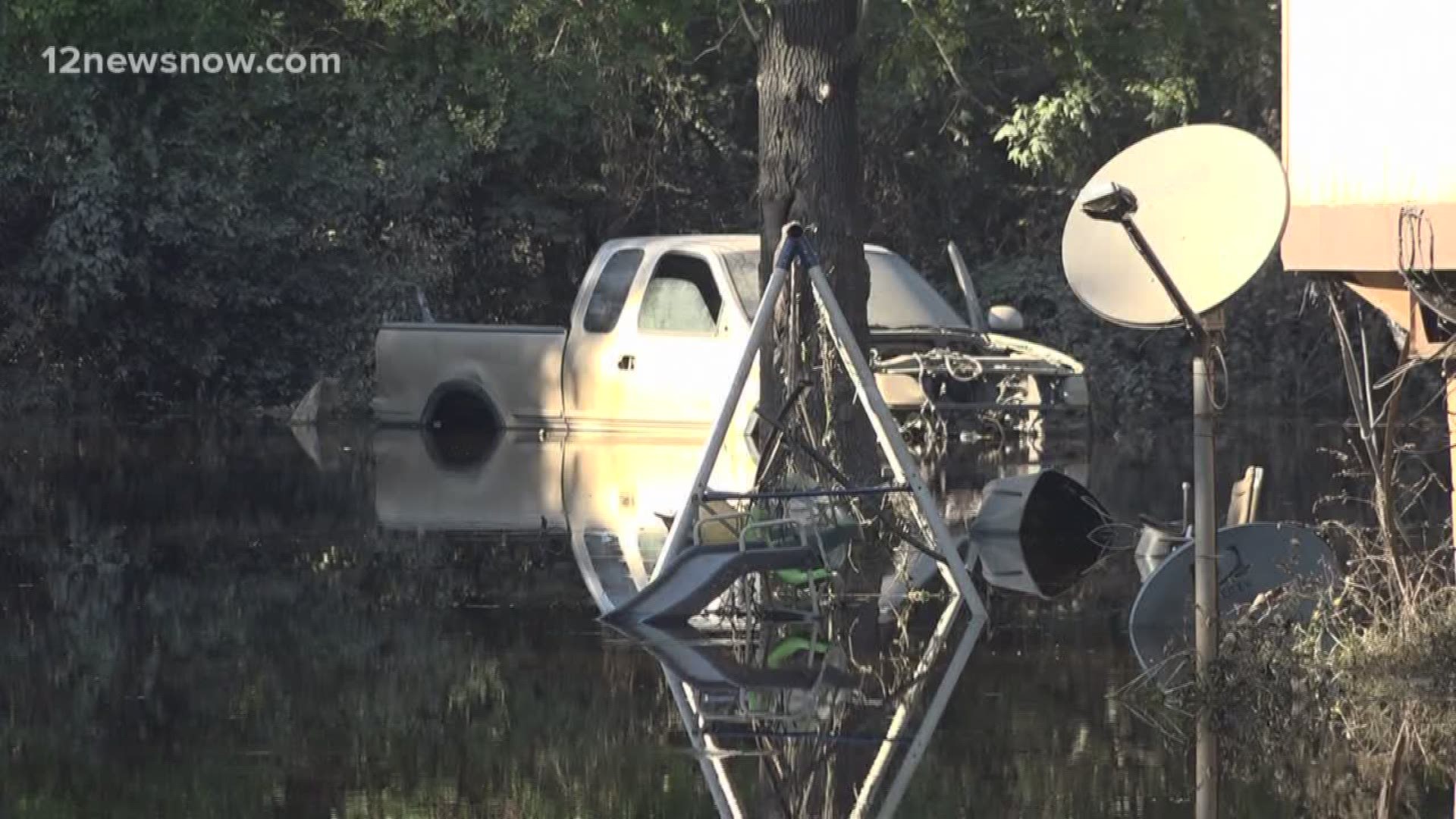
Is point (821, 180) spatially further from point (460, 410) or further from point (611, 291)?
point (460, 410)

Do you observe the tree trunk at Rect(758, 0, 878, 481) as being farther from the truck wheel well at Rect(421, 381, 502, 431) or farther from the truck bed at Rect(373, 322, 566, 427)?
the truck wheel well at Rect(421, 381, 502, 431)

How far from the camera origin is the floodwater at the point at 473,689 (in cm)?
852

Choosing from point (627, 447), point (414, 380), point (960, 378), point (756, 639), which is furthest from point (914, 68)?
point (756, 639)

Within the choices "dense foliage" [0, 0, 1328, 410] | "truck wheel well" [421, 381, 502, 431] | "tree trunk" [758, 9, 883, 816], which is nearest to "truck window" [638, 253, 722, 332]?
"truck wheel well" [421, 381, 502, 431]

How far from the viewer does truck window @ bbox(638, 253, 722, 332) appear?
74.5 ft

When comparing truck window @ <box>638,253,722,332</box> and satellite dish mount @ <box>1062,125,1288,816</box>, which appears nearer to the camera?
satellite dish mount @ <box>1062,125,1288,816</box>

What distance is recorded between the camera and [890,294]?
22.5 metres

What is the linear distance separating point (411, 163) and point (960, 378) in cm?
1061

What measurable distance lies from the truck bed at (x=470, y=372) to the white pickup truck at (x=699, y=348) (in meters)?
0.03

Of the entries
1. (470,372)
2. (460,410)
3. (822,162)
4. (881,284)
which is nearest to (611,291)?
(881,284)

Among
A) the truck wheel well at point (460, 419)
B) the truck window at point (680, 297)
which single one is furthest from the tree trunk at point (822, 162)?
the truck wheel well at point (460, 419)

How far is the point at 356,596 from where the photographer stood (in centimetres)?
1406

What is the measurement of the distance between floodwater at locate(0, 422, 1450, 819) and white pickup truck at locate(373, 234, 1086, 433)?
2.82 metres

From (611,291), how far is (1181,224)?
12.9m
